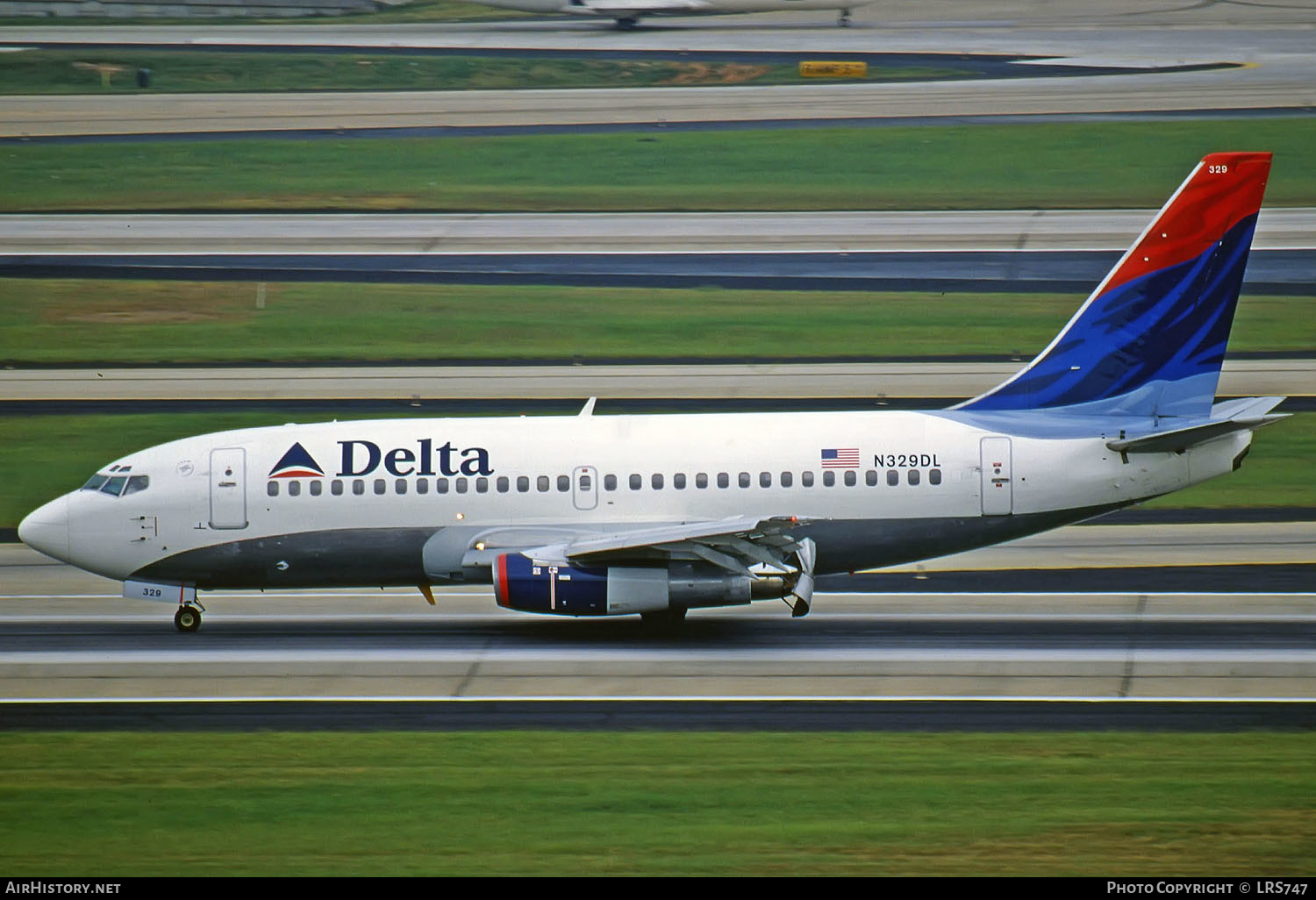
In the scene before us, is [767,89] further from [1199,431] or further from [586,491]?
[1199,431]

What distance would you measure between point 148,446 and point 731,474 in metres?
17.9

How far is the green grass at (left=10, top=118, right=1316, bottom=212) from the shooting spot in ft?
218

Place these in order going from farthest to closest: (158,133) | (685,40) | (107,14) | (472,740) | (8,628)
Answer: (107,14) → (685,40) → (158,133) → (8,628) → (472,740)

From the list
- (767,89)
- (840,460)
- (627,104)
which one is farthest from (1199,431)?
(767,89)

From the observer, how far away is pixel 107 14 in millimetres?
108250

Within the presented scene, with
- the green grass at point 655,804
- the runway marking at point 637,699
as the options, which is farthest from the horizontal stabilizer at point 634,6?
the green grass at point 655,804

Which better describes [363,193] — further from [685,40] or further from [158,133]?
[685,40]

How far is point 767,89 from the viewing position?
8456 centimetres

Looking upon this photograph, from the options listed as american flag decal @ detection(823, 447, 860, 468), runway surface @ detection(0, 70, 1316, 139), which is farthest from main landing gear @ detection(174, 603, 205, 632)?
runway surface @ detection(0, 70, 1316, 139)

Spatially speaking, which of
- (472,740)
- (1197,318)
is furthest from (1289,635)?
(472,740)

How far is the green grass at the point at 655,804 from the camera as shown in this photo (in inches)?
786

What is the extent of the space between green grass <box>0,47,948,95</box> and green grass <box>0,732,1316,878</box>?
65.8 metres

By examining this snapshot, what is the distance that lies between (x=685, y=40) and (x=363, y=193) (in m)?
36.6

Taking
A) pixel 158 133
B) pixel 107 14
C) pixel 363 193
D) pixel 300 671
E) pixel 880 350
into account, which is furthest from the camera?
pixel 107 14
